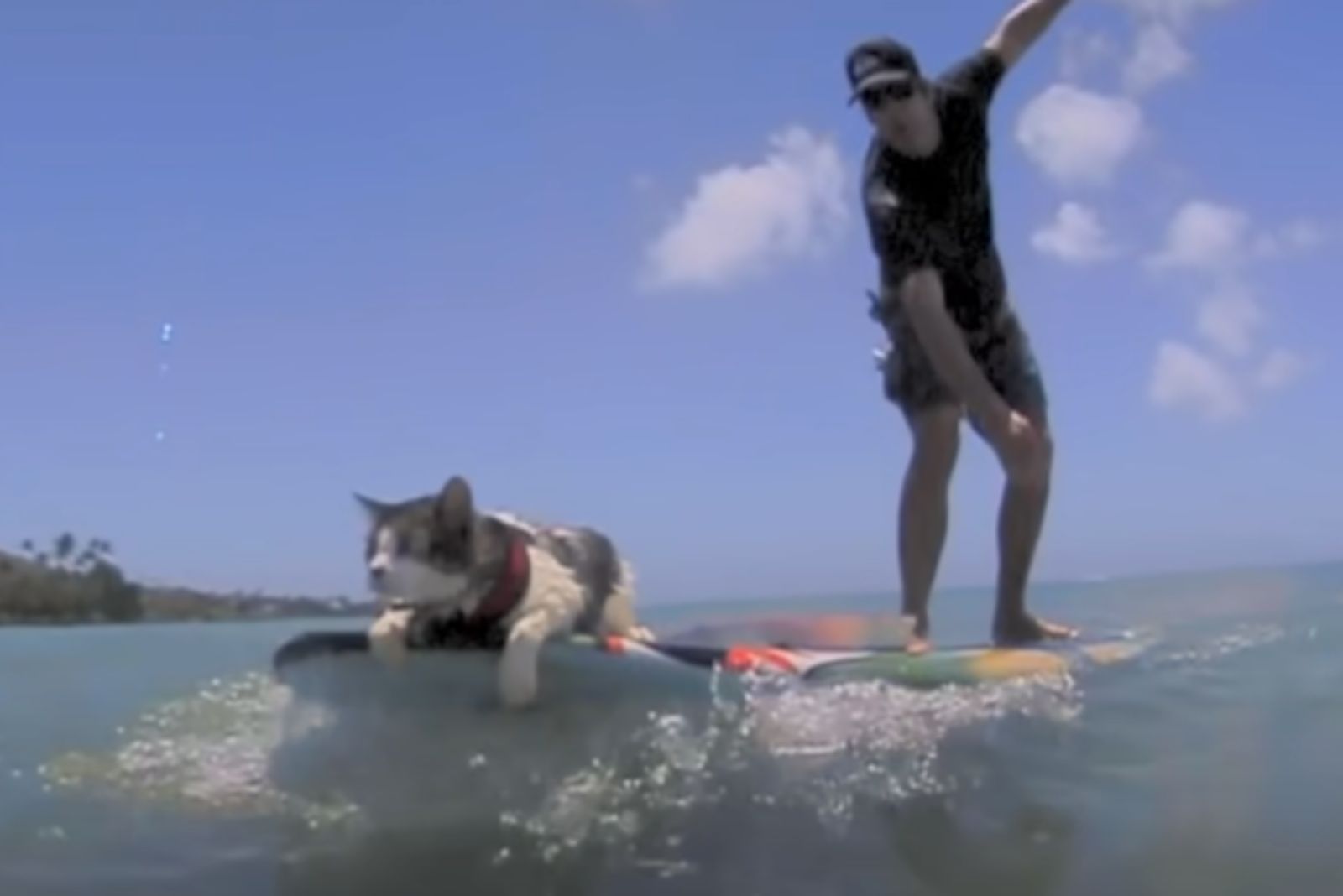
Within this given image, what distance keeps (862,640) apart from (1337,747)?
201 cm

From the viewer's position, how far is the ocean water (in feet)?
9.98

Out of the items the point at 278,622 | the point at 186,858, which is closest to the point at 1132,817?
the point at 186,858

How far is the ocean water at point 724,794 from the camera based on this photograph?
9.98ft

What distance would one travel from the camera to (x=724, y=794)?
372 cm

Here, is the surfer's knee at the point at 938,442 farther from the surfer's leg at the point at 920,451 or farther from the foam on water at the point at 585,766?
the foam on water at the point at 585,766

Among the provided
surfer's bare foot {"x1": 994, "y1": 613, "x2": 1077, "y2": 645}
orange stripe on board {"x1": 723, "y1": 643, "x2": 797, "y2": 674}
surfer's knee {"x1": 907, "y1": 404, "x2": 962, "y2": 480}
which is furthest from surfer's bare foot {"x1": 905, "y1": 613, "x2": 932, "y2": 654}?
orange stripe on board {"x1": 723, "y1": 643, "x2": 797, "y2": 674}

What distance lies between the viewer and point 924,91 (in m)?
5.41

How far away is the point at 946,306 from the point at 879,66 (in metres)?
0.78

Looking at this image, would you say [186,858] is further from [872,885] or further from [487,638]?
[872,885]

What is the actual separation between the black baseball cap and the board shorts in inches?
27.0

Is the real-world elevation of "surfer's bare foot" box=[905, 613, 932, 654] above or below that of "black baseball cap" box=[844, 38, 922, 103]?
below

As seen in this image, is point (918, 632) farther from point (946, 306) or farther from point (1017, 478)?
point (946, 306)

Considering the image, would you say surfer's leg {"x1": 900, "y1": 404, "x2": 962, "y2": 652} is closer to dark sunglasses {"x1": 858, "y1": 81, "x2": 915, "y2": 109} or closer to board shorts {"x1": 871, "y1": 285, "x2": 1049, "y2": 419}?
board shorts {"x1": 871, "y1": 285, "x2": 1049, "y2": 419}

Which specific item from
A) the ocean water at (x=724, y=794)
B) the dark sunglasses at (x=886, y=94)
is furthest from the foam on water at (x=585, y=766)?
the dark sunglasses at (x=886, y=94)
